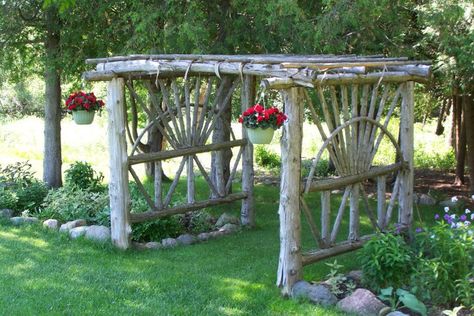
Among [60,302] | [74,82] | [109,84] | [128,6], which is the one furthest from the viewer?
[74,82]

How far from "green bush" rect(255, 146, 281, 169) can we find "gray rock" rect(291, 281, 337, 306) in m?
10.2

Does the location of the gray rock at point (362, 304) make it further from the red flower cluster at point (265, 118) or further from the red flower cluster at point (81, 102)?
the red flower cluster at point (81, 102)

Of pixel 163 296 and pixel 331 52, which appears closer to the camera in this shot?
pixel 163 296

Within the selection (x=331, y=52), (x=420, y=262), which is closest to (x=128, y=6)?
(x=331, y=52)

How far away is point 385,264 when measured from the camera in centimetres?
604

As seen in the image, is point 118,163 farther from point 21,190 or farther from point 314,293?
point 314,293

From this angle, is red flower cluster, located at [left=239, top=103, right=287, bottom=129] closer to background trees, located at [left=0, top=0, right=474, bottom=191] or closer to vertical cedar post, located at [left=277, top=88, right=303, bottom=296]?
vertical cedar post, located at [left=277, top=88, right=303, bottom=296]

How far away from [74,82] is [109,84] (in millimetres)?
4850

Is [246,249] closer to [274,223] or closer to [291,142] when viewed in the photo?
[274,223]

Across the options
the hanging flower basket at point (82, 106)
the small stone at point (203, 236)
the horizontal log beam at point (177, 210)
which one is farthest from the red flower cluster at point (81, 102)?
the small stone at point (203, 236)

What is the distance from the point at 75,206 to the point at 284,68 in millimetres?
4601

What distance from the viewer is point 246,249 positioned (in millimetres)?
8227

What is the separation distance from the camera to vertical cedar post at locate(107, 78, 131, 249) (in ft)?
26.6

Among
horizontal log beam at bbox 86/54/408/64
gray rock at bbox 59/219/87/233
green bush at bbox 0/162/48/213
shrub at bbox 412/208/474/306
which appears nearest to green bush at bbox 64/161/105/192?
green bush at bbox 0/162/48/213
